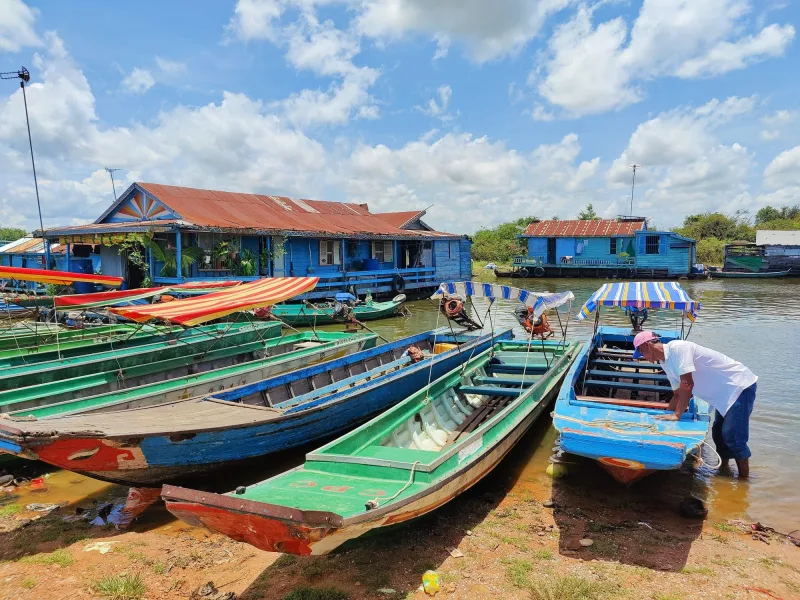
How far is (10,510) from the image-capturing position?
20.4ft

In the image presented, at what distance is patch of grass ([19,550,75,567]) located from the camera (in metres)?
5.08

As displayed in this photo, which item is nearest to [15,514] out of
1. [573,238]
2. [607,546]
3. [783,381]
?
[607,546]

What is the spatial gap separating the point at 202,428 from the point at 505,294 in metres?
4.54

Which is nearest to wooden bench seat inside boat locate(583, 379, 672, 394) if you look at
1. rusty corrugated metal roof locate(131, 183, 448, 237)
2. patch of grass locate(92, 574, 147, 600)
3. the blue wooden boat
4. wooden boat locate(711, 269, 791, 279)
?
the blue wooden boat

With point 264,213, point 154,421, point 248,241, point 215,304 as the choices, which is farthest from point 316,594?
point 264,213

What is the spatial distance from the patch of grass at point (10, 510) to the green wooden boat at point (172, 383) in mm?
1041

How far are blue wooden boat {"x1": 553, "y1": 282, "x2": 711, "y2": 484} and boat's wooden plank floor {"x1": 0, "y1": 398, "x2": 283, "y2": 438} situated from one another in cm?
360

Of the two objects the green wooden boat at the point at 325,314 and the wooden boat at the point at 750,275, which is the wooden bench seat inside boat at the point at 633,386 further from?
the wooden boat at the point at 750,275

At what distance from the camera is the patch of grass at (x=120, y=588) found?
4.54 metres

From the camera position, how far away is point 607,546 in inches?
211

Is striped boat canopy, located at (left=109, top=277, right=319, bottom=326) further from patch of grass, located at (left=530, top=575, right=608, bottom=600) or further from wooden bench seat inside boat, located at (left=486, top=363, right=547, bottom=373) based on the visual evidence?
patch of grass, located at (left=530, top=575, right=608, bottom=600)

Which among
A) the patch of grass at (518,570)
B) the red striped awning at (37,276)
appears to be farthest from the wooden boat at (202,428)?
the red striped awning at (37,276)

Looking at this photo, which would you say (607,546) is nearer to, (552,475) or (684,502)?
(684,502)

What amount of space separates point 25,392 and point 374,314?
1401 centimetres
